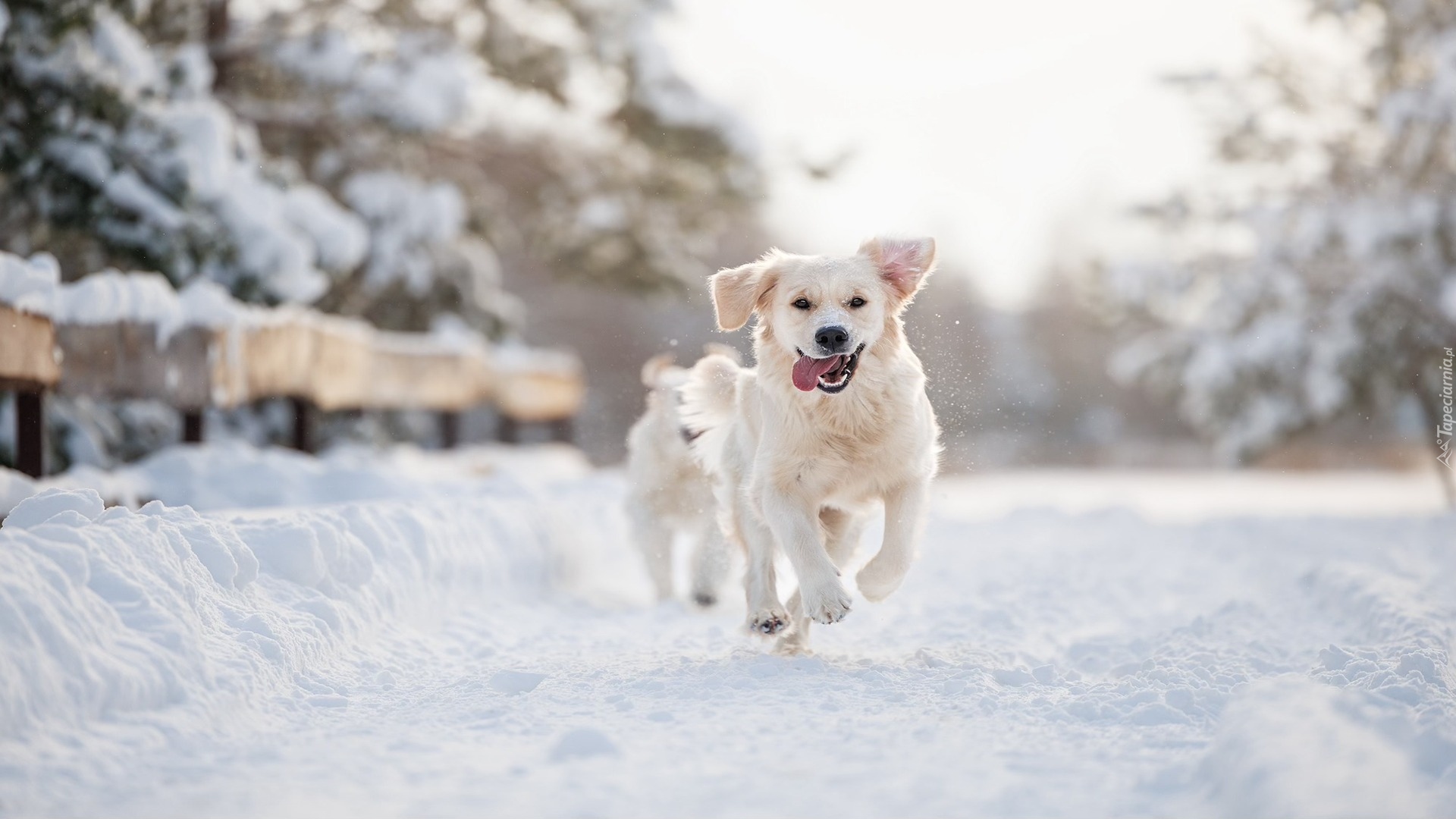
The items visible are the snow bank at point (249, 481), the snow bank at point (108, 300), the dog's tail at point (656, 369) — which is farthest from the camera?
the dog's tail at point (656, 369)

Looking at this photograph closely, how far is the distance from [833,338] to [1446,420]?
11540 mm

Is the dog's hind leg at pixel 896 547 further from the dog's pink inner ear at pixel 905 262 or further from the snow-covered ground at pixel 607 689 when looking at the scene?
the dog's pink inner ear at pixel 905 262

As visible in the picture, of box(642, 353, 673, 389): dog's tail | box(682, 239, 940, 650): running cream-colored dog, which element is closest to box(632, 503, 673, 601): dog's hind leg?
box(642, 353, 673, 389): dog's tail

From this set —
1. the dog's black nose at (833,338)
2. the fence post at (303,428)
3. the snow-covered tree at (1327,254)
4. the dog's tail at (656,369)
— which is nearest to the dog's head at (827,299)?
the dog's black nose at (833,338)

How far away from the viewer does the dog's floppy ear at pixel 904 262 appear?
210 inches

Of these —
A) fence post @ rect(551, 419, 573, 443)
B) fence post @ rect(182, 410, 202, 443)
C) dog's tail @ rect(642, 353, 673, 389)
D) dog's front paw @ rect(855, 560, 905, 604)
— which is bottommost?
fence post @ rect(551, 419, 573, 443)

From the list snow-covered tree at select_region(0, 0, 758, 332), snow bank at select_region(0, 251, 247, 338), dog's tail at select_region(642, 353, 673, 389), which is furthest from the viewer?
snow-covered tree at select_region(0, 0, 758, 332)

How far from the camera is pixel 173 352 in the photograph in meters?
7.16

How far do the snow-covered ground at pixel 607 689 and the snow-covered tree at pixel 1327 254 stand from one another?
27.9ft

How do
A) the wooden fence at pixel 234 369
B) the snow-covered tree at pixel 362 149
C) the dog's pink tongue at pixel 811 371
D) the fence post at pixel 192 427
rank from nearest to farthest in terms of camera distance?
1. the dog's pink tongue at pixel 811 371
2. the wooden fence at pixel 234 369
3. the fence post at pixel 192 427
4. the snow-covered tree at pixel 362 149

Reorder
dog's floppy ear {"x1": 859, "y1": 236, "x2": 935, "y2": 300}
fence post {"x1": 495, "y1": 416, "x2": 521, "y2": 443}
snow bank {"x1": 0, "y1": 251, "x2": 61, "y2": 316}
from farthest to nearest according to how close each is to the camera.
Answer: fence post {"x1": 495, "y1": 416, "x2": 521, "y2": 443} < snow bank {"x1": 0, "y1": 251, "x2": 61, "y2": 316} < dog's floppy ear {"x1": 859, "y1": 236, "x2": 935, "y2": 300}

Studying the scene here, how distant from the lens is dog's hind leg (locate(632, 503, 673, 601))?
7.52 metres

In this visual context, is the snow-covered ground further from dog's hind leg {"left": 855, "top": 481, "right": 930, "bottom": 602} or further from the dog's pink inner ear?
the dog's pink inner ear

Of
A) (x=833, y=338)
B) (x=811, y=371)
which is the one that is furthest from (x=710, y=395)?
(x=833, y=338)
